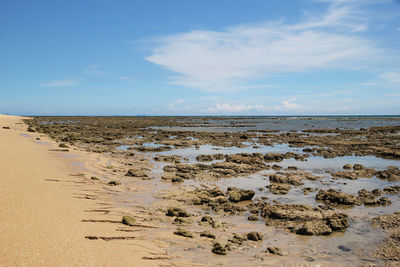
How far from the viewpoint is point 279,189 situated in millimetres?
10719

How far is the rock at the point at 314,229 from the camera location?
6.77m

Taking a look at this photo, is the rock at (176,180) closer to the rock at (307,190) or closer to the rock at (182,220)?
the rock at (182,220)

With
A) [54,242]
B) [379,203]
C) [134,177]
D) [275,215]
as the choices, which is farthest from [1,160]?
[379,203]

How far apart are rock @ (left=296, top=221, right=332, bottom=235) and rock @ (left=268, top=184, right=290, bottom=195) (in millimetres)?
3399

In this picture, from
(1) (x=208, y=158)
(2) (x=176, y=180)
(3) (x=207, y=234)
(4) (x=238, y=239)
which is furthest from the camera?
(1) (x=208, y=158)

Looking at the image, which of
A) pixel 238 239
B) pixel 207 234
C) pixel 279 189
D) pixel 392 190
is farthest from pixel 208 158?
pixel 238 239

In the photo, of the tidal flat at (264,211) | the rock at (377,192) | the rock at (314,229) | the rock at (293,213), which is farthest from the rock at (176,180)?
the rock at (377,192)

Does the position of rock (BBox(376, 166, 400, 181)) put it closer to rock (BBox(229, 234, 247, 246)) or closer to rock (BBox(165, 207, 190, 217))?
rock (BBox(229, 234, 247, 246))

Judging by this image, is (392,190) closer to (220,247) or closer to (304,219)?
(304,219)

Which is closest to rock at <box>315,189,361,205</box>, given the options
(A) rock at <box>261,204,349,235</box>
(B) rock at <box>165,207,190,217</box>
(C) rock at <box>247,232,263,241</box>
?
(A) rock at <box>261,204,349,235</box>

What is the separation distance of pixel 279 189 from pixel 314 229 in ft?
12.8

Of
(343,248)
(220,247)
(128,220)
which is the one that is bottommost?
(343,248)

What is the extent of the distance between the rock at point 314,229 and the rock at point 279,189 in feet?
11.2

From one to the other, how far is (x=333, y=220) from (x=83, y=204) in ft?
21.8
